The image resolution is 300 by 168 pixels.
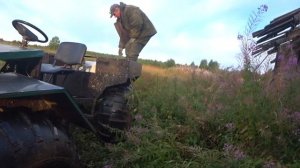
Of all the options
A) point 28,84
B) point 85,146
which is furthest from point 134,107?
point 28,84

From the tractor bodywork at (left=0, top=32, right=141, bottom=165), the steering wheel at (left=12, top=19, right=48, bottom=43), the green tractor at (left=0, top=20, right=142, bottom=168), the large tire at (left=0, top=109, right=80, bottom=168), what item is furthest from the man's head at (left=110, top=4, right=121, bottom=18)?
the large tire at (left=0, top=109, right=80, bottom=168)

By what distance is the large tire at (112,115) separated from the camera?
178 inches

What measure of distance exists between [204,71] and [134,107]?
105 cm

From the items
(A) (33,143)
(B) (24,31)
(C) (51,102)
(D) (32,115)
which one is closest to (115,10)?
(B) (24,31)

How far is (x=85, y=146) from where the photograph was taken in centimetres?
468

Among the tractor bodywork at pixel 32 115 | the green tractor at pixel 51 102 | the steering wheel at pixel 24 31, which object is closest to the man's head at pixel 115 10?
the green tractor at pixel 51 102

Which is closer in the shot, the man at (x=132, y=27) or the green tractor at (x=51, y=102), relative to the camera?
the green tractor at (x=51, y=102)

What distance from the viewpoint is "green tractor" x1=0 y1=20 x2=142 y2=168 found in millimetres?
2643

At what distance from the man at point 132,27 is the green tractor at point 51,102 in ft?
11.9

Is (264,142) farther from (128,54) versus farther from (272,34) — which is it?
(128,54)

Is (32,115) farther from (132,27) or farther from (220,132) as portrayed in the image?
(132,27)

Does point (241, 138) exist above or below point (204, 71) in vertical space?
below

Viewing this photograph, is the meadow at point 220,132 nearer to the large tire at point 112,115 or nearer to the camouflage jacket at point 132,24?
the large tire at point 112,115

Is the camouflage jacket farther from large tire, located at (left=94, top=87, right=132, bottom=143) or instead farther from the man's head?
large tire, located at (left=94, top=87, right=132, bottom=143)
